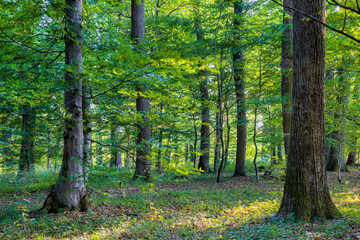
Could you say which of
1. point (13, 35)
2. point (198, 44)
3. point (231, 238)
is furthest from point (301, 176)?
point (198, 44)

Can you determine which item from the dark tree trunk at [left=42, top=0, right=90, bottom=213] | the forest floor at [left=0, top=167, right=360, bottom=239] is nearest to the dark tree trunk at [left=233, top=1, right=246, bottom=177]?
the forest floor at [left=0, top=167, right=360, bottom=239]

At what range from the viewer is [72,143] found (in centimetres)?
521

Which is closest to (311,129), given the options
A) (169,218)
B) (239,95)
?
(169,218)

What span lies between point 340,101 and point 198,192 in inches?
283

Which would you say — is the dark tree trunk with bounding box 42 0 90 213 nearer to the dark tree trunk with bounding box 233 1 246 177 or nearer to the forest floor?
the forest floor

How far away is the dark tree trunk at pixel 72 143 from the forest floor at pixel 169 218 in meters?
0.31

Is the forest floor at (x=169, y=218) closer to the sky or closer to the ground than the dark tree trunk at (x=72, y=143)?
closer to the ground

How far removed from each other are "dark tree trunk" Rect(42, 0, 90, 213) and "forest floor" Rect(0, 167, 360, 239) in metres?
0.31

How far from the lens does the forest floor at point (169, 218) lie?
4.22 meters

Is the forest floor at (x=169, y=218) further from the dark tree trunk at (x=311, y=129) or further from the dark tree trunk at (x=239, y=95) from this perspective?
the dark tree trunk at (x=239, y=95)

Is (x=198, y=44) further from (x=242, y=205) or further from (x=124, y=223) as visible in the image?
(x=124, y=223)

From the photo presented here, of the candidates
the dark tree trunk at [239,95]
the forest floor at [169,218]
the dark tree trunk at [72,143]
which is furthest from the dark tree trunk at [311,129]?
the dark tree trunk at [239,95]

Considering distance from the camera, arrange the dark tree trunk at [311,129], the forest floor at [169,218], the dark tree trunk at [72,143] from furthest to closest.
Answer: the dark tree trunk at [72,143], the dark tree trunk at [311,129], the forest floor at [169,218]

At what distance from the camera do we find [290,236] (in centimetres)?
381
